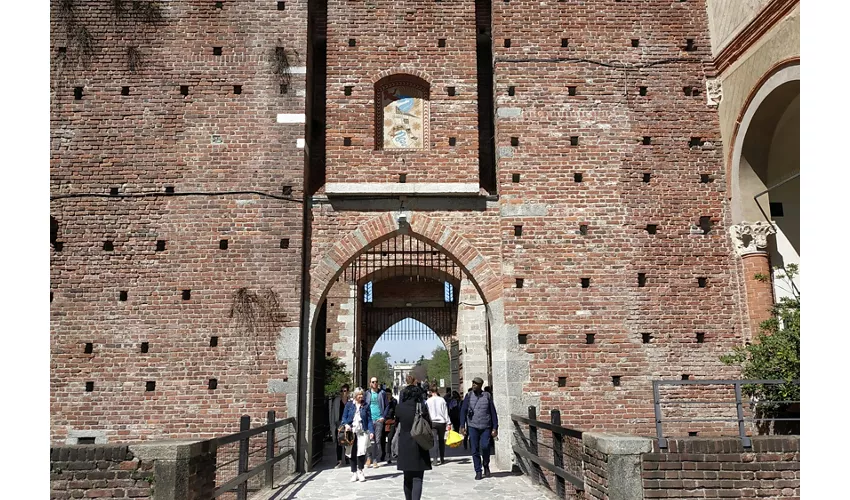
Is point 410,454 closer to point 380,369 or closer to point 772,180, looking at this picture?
point 772,180

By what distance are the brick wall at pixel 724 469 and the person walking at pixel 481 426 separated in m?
3.33

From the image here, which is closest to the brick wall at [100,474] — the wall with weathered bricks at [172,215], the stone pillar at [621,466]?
the stone pillar at [621,466]

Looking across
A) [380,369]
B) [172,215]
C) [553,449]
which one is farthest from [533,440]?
[380,369]

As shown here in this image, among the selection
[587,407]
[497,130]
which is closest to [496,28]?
[497,130]

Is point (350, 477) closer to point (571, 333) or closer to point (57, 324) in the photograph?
point (571, 333)

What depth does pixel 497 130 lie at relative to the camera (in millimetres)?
10516

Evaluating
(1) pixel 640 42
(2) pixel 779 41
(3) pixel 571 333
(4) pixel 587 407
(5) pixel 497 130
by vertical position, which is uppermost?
(1) pixel 640 42

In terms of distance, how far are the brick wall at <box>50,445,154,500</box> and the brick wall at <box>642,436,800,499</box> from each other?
4139 mm

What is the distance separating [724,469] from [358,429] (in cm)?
490

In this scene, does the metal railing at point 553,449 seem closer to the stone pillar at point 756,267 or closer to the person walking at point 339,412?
the person walking at point 339,412

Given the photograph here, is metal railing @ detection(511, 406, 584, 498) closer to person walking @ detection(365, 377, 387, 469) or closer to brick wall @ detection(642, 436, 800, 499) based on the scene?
brick wall @ detection(642, 436, 800, 499)

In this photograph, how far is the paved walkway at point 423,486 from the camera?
7.64m

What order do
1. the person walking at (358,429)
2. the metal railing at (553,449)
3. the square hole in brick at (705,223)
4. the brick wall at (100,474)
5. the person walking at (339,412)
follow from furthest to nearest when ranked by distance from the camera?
the person walking at (339,412) < the square hole in brick at (705,223) < the person walking at (358,429) < the metal railing at (553,449) < the brick wall at (100,474)

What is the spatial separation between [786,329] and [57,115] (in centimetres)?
1109
